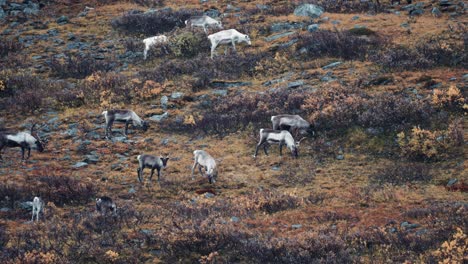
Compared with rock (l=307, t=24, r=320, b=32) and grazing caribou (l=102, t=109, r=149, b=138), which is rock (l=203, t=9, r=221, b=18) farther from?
grazing caribou (l=102, t=109, r=149, b=138)

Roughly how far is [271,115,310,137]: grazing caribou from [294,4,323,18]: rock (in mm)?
12598

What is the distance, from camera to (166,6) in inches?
1533

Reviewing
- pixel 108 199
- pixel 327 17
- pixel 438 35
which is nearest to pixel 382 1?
pixel 327 17

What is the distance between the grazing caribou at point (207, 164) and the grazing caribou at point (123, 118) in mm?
4596

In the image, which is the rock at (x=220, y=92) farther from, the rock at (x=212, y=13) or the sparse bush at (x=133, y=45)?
the rock at (x=212, y=13)

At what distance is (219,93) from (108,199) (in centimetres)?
→ 1096

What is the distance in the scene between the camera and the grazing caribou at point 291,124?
72.8 feet

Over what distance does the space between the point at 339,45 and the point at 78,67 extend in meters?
13.0

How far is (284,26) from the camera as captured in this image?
107ft

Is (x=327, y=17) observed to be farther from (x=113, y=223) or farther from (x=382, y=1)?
(x=113, y=223)

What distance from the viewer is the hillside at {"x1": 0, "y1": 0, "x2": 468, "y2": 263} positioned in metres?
14.5

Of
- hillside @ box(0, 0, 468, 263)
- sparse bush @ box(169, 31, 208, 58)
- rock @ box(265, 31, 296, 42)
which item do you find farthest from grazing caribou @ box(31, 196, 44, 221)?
rock @ box(265, 31, 296, 42)

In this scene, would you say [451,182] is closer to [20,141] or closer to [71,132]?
[71,132]

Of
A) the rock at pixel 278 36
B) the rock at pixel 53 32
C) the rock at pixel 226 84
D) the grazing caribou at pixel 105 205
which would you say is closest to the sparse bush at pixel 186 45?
the rock at pixel 278 36
